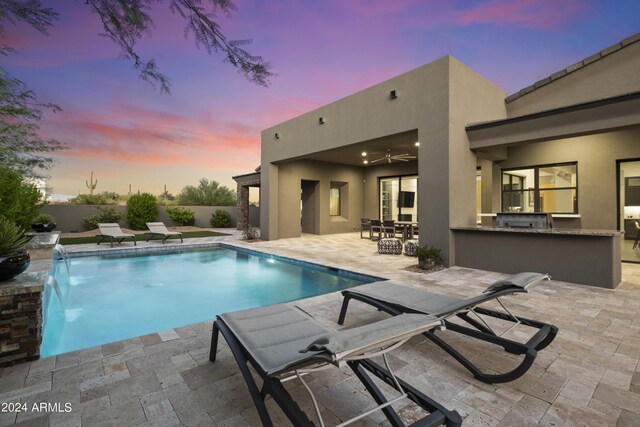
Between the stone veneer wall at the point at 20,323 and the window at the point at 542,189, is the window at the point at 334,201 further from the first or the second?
the stone veneer wall at the point at 20,323

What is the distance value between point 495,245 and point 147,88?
6436mm

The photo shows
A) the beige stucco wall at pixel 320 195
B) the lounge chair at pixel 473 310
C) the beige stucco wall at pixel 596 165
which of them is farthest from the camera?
the beige stucco wall at pixel 320 195

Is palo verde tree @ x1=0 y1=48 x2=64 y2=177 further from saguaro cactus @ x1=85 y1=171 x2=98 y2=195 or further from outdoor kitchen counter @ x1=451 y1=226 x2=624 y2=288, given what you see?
saguaro cactus @ x1=85 y1=171 x2=98 y2=195

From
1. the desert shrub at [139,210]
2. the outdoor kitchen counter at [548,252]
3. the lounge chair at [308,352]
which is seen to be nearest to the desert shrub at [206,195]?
the desert shrub at [139,210]

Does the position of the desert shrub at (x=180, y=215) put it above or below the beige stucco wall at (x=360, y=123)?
below

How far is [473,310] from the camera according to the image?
2551mm

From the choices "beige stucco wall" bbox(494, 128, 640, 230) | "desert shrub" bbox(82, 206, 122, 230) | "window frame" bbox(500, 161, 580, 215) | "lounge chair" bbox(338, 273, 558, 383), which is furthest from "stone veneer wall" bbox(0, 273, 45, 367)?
"desert shrub" bbox(82, 206, 122, 230)

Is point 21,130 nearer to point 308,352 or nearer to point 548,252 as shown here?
point 308,352

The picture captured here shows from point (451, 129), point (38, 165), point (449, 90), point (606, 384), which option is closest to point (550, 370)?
point (606, 384)

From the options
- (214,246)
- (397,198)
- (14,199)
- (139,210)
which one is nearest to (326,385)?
(14,199)

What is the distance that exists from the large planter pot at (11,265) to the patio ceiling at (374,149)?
7.12 m

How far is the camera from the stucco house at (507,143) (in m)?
5.51

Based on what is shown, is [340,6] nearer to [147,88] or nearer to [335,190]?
[147,88]

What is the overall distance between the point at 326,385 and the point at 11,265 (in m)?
2.97
